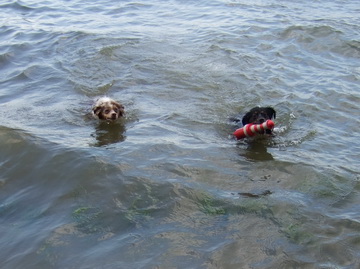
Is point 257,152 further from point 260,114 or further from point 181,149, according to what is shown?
point 181,149

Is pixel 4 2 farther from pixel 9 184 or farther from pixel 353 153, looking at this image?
pixel 353 153

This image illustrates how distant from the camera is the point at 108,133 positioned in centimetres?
702

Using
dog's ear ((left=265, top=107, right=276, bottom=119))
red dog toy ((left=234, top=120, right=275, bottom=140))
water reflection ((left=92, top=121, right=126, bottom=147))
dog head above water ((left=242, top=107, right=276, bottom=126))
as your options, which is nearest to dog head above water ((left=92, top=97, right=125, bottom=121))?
water reflection ((left=92, top=121, right=126, bottom=147))

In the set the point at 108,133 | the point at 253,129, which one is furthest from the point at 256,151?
the point at 108,133

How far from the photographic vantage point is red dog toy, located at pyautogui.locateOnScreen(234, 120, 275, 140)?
19.9 feet

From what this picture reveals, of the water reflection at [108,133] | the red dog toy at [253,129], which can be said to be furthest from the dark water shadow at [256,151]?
the water reflection at [108,133]

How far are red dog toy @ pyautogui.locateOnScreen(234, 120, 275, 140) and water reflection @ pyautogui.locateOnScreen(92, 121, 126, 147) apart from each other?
5.34 ft

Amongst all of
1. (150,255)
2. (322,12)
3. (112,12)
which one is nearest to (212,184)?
(150,255)

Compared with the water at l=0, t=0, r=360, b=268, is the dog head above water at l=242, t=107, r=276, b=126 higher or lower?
higher

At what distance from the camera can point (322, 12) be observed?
520 inches

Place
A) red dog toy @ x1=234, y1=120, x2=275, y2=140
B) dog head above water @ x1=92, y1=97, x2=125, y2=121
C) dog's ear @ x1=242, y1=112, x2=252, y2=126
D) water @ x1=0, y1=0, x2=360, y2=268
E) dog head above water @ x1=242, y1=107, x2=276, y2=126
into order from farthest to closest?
dog head above water @ x1=92, y1=97, x2=125, y2=121 < dog's ear @ x1=242, y1=112, x2=252, y2=126 < dog head above water @ x1=242, y1=107, x2=276, y2=126 < red dog toy @ x1=234, y1=120, x2=275, y2=140 < water @ x1=0, y1=0, x2=360, y2=268

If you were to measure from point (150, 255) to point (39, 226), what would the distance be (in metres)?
1.18

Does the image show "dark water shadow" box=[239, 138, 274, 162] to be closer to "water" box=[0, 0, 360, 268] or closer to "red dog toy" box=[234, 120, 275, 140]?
"water" box=[0, 0, 360, 268]

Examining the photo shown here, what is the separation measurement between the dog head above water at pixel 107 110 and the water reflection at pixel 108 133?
0.11 m
